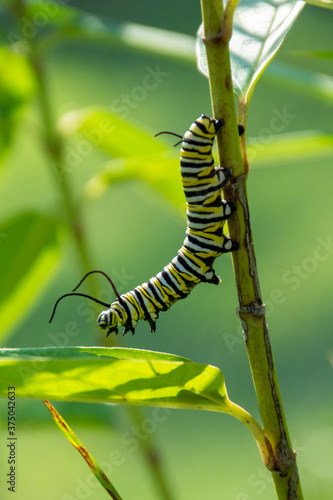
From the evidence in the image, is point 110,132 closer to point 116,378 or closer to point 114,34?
point 114,34

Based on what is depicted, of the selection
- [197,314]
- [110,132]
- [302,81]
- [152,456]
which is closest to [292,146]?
[302,81]

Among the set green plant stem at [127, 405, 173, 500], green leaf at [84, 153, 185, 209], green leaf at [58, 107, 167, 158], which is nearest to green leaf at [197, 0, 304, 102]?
green leaf at [84, 153, 185, 209]

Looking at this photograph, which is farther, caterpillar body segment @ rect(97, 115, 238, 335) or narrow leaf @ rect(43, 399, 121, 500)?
caterpillar body segment @ rect(97, 115, 238, 335)

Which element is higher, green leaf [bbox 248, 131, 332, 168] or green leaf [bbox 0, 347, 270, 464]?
green leaf [bbox 248, 131, 332, 168]

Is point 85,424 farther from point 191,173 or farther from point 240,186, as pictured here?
point 240,186

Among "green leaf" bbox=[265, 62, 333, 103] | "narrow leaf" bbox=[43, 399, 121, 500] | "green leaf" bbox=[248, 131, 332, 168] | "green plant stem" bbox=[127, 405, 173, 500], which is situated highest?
"green leaf" bbox=[265, 62, 333, 103]

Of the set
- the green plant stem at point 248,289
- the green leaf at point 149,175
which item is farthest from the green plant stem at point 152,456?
the green plant stem at point 248,289

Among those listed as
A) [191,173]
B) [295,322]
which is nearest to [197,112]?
[295,322]

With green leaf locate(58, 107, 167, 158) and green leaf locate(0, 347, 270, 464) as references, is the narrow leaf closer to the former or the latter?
green leaf locate(0, 347, 270, 464)
